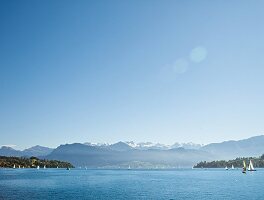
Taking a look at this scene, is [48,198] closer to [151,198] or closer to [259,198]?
[151,198]

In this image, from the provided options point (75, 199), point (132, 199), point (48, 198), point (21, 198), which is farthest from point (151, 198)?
point (21, 198)

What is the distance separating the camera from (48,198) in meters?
108

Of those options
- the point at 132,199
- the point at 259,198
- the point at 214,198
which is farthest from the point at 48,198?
the point at 259,198

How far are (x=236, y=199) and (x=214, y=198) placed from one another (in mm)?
7029

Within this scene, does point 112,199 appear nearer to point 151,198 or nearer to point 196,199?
point 151,198

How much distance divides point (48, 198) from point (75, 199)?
8585 mm

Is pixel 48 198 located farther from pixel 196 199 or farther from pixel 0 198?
pixel 196 199

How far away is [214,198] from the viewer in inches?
4439

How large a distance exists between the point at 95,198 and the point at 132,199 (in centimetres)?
1266

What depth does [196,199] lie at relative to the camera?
11062cm

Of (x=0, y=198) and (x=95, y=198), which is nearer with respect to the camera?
(x=0, y=198)

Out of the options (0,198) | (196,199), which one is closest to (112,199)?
(196,199)

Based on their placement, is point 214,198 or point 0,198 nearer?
point 0,198

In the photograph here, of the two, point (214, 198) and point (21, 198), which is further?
point (214, 198)
